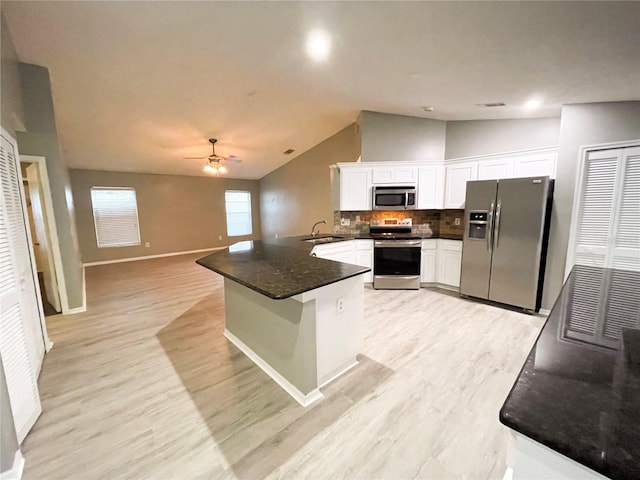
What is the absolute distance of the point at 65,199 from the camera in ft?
11.6

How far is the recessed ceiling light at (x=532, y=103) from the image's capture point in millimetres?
3227

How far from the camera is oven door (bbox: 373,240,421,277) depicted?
4352 mm

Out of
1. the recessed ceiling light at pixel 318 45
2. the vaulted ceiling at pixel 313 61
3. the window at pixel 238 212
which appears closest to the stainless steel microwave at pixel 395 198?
the vaulted ceiling at pixel 313 61

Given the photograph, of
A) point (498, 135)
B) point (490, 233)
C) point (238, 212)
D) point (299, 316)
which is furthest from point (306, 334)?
point (238, 212)

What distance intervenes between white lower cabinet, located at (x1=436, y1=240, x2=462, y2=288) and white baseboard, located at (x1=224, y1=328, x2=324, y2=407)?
125 inches

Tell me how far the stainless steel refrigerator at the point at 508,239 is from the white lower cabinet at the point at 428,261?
56cm

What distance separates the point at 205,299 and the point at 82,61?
3300 mm

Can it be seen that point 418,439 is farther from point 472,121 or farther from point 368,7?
point 472,121

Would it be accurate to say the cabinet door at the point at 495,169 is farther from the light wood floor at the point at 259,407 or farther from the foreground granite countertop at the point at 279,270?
the foreground granite countertop at the point at 279,270

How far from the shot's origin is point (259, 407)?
6.33 ft

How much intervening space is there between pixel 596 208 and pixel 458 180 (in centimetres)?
168

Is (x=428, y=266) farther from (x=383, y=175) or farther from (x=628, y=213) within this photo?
(x=628, y=213)

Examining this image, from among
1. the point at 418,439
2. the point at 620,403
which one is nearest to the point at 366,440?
the point at 418,439

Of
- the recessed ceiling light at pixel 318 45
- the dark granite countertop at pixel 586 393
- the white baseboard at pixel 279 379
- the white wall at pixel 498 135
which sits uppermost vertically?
the recessed ceiling light at pixel 318 45
